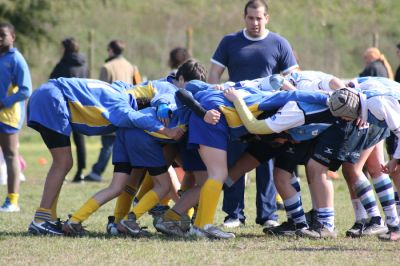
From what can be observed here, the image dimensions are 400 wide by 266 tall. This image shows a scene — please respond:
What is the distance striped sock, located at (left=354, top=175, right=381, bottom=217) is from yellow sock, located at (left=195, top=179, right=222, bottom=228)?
128cm

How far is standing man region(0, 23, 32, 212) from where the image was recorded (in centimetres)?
977

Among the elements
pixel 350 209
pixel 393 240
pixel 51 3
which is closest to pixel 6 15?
pixel 51 3

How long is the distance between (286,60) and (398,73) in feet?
12.7

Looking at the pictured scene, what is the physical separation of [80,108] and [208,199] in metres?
1.44

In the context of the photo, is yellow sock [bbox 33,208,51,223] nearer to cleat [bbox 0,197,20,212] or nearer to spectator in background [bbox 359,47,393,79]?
cleat [bbox 0,197,20,212]

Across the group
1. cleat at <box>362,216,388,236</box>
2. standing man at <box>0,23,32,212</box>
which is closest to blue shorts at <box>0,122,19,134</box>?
standing man at <box>0,23,32,212</box>

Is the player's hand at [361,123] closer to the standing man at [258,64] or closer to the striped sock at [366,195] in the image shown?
the striped sock at [366,195]

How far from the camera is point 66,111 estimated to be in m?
7.69

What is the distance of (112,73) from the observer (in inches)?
521

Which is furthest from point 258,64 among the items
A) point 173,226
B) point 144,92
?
point 173,226

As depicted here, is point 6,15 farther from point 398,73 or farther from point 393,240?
point 393,240

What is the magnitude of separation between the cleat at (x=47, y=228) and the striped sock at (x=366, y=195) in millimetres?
2642

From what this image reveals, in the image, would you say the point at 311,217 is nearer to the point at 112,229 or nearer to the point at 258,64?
the point at 258,64

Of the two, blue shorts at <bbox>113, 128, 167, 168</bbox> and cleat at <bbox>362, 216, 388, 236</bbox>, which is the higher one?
blue shorts at <bbox>113, 128, 167, 168</bbox>
